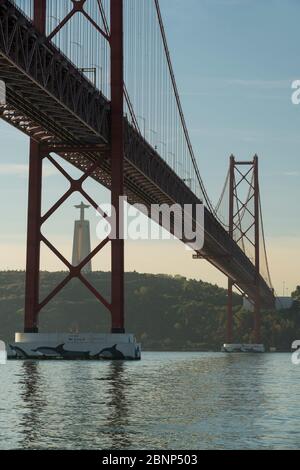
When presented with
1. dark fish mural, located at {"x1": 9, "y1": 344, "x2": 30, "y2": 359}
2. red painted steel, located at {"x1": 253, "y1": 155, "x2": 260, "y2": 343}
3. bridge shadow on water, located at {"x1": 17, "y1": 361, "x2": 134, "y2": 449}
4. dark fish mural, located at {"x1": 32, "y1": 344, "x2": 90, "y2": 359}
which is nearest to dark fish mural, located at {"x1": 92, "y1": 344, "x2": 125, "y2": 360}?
dark fish mural, located at {"x1": 32, "y1": 344, "x2": 90, "y2": 359}

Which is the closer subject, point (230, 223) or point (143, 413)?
point (143, 413)

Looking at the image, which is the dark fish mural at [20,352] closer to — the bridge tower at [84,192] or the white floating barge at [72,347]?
the white floating barge at [72,347]

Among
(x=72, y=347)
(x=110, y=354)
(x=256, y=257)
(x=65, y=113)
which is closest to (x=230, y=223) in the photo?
(x=256, y=257)

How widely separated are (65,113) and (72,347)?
12006 millimetres

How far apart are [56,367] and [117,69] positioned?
16559 millimetres

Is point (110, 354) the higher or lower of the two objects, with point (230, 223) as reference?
lower

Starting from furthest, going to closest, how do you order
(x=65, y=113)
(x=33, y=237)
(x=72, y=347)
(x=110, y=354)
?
(x=33, y=237) → (x=72, y=347) → (x=110, y=354) → (x=65, y=113)

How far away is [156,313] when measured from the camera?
6836 inches

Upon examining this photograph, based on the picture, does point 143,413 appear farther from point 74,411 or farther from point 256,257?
point 256,257

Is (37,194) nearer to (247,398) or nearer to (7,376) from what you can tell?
(7,376)

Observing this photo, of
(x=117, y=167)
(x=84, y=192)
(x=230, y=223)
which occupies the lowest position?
(x=84, y=192)

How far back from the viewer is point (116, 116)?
177ft

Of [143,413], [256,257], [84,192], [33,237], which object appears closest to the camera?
[143,413]
